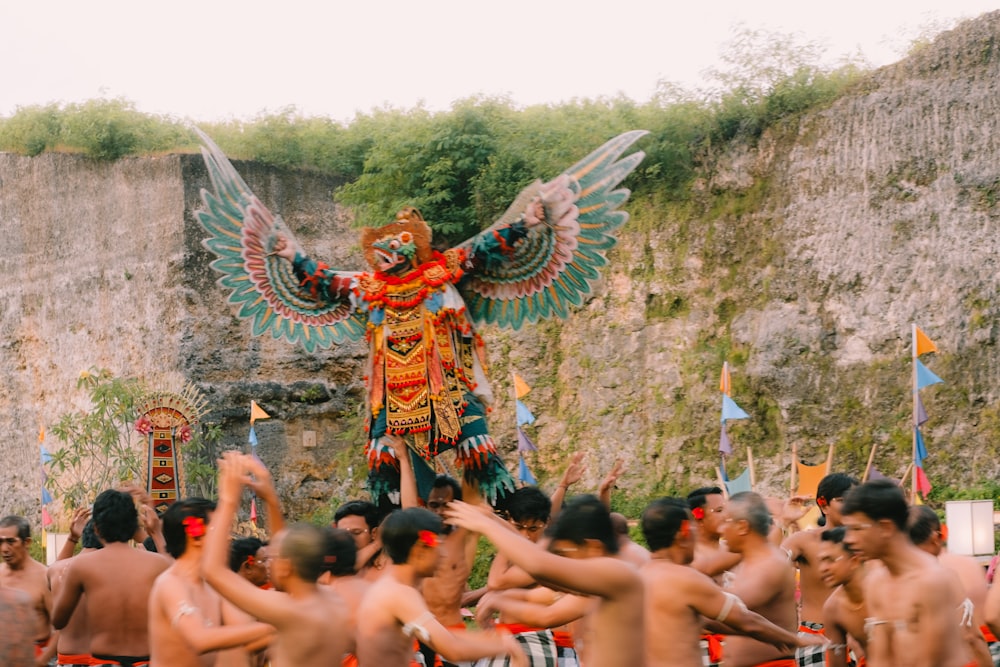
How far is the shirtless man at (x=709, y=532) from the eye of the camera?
6.35 m

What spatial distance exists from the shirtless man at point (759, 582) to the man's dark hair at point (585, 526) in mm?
1326

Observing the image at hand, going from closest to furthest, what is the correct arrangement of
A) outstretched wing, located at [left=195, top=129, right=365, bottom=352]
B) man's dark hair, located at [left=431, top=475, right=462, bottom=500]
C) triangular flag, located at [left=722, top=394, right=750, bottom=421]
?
man's dark hair, located at [left=431, top=475, right=462, bottom=500] → outstretched wing, located at [left=195, top=129, right=365, bottom=352] → triangular flag, located at [left=722, top=394, right=750, bottom=421]

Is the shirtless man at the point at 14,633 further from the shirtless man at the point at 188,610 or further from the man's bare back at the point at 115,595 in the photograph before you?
the man's bare back at the point at 115,595

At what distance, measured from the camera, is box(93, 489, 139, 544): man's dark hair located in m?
6.03

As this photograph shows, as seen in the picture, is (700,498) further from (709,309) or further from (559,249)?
(709,309)

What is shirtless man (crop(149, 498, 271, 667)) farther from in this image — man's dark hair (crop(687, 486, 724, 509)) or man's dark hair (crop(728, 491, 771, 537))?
man's dark hair (crop(687, 486, 724, 509))

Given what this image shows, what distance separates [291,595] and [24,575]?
2699mm

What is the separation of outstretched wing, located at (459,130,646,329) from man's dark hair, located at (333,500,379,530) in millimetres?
1716

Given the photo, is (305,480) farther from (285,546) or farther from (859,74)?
(285,546)

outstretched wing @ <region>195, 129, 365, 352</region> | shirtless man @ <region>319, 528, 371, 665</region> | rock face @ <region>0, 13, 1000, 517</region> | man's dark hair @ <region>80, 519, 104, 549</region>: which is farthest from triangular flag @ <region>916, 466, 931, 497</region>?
man's dark hair @ <region>80, 519, 104, 549</region>

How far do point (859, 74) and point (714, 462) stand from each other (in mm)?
5187

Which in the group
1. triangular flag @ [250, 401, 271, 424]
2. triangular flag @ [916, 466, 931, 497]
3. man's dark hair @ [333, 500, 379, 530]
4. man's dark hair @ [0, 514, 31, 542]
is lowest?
man's dark hair @ [0, 514, 31, 542]

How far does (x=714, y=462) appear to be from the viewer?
15539 millimetres

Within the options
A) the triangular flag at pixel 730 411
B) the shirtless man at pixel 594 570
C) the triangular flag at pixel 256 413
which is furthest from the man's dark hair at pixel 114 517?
the triangular flag at pixel 256 413
